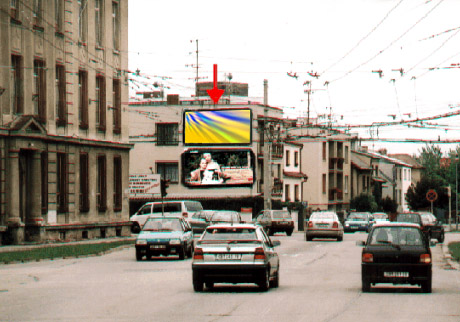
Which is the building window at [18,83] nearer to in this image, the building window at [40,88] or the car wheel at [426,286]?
the building window at [40,88]

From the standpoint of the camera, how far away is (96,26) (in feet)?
151

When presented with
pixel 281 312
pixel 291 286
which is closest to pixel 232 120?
pixel 291 286

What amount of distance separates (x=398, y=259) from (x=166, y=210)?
3698 cm

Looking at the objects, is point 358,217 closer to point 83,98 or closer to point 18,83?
point 83,98

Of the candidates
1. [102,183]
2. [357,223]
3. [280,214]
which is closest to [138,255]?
[102,183]

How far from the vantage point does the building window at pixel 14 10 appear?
3753 centimetres

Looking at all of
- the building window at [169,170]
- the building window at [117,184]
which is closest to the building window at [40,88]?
the building window at [117,184]

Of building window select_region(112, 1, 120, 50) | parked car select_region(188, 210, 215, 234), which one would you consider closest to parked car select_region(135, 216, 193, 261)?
parked car select_region(188, 210, 215, 234)

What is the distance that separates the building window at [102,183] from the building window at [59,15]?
7871 mm

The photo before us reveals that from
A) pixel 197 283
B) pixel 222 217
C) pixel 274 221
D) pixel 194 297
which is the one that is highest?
pixel 197 283

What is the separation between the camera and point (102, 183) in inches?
1865

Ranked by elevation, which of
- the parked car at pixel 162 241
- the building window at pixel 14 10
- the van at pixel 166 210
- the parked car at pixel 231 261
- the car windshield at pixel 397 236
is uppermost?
the building window at pixel 14 10

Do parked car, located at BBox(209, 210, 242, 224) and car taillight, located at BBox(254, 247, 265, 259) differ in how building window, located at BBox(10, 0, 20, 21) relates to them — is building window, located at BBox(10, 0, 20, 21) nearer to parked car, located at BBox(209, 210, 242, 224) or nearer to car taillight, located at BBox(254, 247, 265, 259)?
parked car, located at BBox(209, 210, 242, 224)

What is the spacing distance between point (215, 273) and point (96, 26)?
98.5 ft
